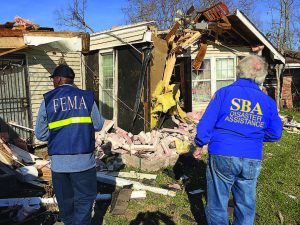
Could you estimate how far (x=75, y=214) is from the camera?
3.45 m

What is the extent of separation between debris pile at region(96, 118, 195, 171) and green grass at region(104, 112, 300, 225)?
0.37m

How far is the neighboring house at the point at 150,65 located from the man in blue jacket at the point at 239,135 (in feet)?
17.6

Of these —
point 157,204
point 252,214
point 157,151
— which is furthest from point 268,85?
point 252,214

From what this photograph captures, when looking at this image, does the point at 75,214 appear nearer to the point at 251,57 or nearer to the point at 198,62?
the point at 251,57

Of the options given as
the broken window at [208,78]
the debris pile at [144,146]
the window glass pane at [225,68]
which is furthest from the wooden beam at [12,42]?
the window glass pane at [225,68]

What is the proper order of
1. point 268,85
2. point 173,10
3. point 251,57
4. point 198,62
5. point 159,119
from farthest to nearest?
point 173,10 < point 268,85 < point 198,62 < point 159,119 < point 251,57

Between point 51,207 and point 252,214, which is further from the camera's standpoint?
point 51,207

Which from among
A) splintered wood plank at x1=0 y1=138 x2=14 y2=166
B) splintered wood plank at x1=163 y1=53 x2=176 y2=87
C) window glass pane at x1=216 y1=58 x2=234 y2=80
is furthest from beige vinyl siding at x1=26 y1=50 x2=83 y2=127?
window glass pane at x1=216 y1=58 x2=234 y2=80

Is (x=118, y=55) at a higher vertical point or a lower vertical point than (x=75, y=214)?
higher

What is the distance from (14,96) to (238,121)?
7.37 m

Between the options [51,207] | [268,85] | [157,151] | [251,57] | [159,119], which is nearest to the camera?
[251,57]

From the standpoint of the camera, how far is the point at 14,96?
8.84 m

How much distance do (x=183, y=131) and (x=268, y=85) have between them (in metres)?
10.2

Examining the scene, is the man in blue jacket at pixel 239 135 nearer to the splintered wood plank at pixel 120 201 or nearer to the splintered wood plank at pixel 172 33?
the splintered wood plank at pixel 120 201
